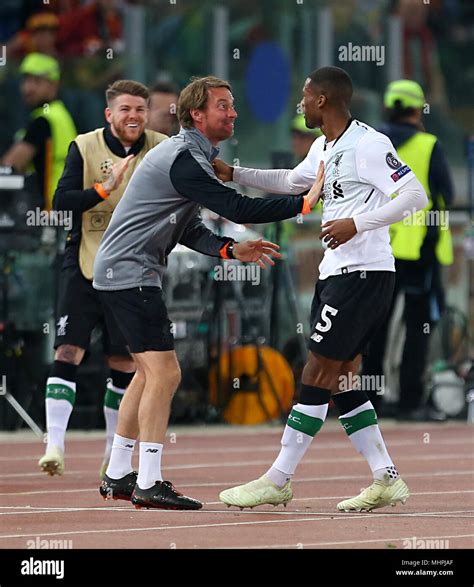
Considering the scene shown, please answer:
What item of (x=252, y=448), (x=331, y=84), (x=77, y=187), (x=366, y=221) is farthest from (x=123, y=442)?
(x=252, y=448)

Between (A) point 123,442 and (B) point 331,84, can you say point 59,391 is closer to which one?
(A) point 123,442

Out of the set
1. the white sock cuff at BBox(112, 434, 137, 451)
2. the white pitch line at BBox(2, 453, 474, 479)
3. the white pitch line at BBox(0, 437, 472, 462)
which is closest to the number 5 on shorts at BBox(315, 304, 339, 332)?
the white sock cuff at BBox(112, 434, 137, 451)

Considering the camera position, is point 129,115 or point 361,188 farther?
point 129,115

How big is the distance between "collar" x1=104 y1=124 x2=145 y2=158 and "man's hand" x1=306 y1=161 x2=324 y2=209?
81.6 inches

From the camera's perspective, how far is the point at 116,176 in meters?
10.7

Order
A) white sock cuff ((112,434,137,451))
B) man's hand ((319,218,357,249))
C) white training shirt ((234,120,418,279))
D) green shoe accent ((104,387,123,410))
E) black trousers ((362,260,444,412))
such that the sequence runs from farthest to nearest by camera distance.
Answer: black trousers ((362,260,444,412)), green shoe accent ((104,387,123,410)), white sock cuff ((112,434,137,451)), white training shirt ((234,120,418,279)), man's hand ((319,218,357,249))

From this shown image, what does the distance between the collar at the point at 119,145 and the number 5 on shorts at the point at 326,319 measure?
2.27m

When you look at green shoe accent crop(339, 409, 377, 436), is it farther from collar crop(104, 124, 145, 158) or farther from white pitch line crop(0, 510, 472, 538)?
collar crop(104, 124, 145, 158)

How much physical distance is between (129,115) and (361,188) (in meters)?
2.20

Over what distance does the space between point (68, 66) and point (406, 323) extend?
4.66 metres
